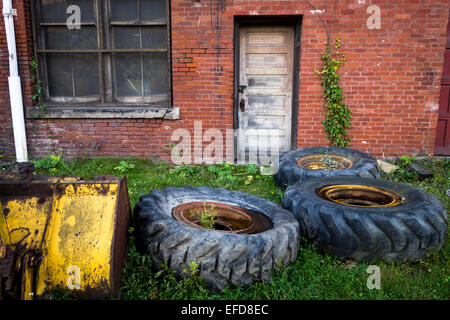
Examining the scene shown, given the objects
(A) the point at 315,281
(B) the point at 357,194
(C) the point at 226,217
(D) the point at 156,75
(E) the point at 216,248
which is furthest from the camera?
(D) the point at 156,75

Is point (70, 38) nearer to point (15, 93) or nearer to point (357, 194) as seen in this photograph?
point (15, 93)

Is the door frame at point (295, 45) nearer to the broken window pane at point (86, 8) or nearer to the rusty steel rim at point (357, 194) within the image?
the broken window pane at point (86, 8)

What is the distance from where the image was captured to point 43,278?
1.89m

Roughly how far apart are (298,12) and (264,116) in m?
1.74

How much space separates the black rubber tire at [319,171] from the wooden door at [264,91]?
1485mm

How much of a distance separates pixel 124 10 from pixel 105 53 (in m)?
0.77

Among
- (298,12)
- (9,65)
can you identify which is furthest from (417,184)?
(9,65)

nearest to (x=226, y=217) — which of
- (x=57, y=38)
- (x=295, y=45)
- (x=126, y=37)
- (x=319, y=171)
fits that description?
(x=319, y=171)

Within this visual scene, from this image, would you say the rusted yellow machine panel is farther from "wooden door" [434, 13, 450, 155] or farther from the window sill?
"wooden door" [434, 13, 450, 155]

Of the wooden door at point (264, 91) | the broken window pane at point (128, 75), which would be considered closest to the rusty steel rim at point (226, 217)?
the wooden door at point (264, 91)

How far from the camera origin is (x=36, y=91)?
606 centimetres

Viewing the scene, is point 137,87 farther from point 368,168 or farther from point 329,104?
point 368,168

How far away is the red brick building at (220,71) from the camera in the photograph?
5.59m

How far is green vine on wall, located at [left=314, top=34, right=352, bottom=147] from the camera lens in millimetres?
5656
